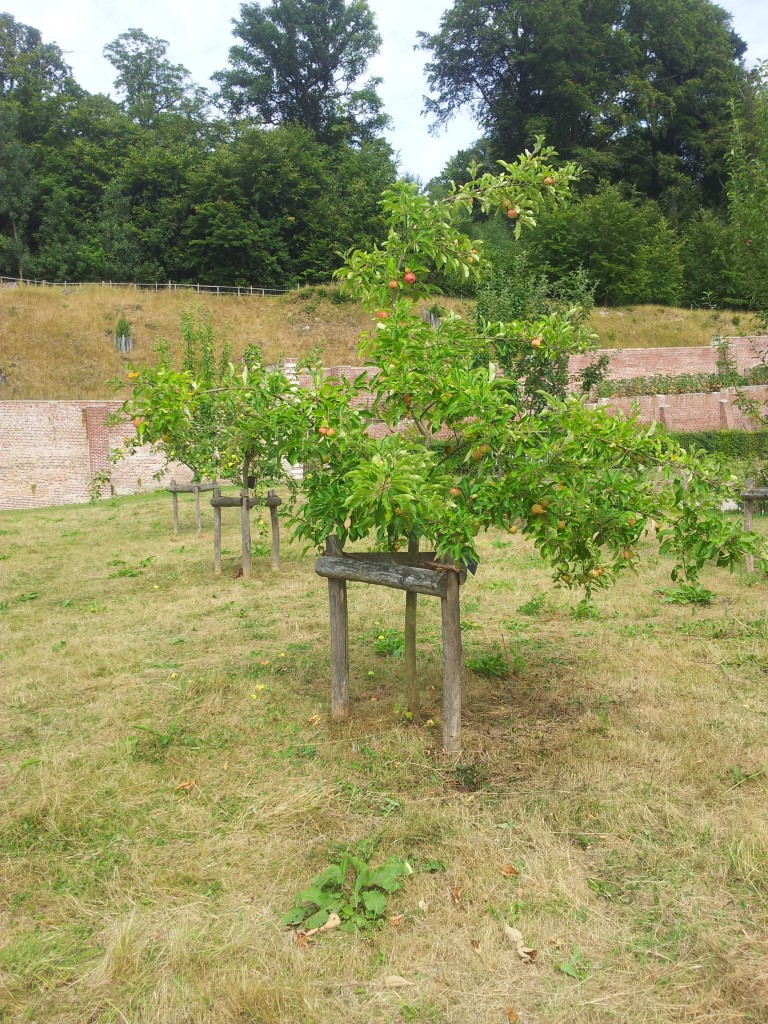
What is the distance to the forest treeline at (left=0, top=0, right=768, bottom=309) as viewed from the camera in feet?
129

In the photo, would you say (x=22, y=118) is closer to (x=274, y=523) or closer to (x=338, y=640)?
(x=274, y=523)

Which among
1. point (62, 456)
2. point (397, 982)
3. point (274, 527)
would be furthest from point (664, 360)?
point (397, 982)

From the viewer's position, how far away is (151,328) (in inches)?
1244

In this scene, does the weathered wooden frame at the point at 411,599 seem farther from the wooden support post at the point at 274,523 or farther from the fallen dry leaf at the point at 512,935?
the wooden support post at the point at 274,523

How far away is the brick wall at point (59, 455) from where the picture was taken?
21625 mm

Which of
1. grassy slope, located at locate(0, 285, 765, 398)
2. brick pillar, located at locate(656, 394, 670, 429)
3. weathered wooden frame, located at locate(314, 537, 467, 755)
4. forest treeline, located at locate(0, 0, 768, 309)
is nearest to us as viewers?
weathered wooden frame, located at locate(314, 537, 467, 755)

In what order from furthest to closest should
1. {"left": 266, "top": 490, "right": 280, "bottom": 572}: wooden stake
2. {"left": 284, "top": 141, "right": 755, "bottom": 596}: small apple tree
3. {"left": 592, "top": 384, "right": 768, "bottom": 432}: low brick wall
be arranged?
{"left": 592, "top": 384, "right": 768, "bottom": 432}: low brick wall
{"left": 266, "top": 490, "right": 280, "bottom": 572}: wooden stake
{"left": 284, "top": 141, "right": 755, "bottom": 596}: small apple tree

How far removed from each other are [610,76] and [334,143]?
16.2 metres

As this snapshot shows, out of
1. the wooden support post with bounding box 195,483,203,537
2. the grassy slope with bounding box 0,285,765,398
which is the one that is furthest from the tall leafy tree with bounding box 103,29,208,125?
the wooden support post with bounding box 195,483,203,537

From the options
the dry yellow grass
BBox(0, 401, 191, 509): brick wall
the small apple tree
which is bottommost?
BBox(0, 401, 191, 509): brick wall

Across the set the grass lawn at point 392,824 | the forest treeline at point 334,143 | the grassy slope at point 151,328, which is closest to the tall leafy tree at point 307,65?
the forest treeline at point 334,143

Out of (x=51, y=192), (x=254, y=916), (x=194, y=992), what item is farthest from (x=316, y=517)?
(x=51, y=192)

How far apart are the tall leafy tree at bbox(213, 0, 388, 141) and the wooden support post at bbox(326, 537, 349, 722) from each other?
155ft

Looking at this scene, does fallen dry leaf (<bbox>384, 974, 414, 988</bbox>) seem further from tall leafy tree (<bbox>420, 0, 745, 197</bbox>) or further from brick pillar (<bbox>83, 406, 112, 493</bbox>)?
tall leafy tree (<bbox>420, 0, 745, 197</bbox>)
